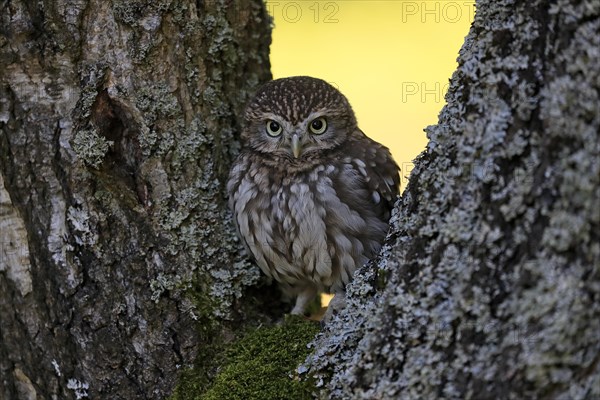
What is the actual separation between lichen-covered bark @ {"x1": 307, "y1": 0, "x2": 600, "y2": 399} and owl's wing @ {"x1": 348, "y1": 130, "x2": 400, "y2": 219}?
3.52ft

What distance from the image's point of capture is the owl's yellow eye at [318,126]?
10.4 ft

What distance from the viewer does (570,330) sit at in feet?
5.11

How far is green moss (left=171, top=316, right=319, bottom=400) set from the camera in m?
2.35

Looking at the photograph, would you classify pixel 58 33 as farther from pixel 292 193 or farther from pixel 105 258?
pixel 292 193

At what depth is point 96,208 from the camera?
2.57 meters

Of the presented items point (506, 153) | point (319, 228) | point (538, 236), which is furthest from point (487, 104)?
point (319, 228)

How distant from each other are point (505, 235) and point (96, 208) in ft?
4.96

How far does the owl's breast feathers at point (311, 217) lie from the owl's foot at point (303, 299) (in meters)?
0.05

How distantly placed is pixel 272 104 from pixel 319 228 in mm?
577

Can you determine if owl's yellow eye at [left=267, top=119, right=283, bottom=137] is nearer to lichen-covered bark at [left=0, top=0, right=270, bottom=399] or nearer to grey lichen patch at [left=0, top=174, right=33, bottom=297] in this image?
lichen-covered bark at [left=0, top=0, right=270, bottom=399]

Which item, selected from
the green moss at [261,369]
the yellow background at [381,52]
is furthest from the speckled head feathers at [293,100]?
the yellow background at [381,52]

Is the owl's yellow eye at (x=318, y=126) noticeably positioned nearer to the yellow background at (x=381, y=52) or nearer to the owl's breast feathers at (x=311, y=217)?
the owl's breast feathers at (x=311, y=217)

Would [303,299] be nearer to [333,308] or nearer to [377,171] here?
[333,308]

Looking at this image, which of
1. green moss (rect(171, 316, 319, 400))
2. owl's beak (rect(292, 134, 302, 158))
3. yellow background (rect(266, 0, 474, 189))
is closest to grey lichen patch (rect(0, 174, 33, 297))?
green moss (rect(171, 316, 319, 400))
